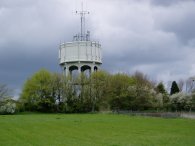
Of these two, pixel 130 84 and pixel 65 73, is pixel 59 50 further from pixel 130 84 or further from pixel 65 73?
pixel 130 84

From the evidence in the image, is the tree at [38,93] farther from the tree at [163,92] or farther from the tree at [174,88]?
the tree at [174,88]

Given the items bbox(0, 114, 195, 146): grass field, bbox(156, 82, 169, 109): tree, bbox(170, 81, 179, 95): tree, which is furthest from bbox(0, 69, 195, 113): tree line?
bbox(0, 114, 195, 146): grass field

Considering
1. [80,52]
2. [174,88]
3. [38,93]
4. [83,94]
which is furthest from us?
[174,88]

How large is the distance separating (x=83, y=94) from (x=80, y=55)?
8852 mm

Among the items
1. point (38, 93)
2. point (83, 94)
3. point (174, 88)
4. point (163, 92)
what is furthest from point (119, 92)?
point (174, 88)

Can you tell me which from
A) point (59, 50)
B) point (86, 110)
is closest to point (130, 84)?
point (86, 110)

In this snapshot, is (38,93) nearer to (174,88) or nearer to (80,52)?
(80,52)

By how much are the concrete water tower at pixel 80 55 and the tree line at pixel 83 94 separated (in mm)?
3407

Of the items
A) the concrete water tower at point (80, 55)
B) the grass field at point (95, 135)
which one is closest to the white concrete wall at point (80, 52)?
the concrete water tower at point (80, 55)

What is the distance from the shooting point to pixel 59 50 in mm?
113875

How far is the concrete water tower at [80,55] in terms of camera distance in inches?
4240

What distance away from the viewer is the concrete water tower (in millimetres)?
107688

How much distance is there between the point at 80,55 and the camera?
107500 mm

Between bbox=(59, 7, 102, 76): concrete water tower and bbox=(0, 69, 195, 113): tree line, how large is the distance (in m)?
3.41
